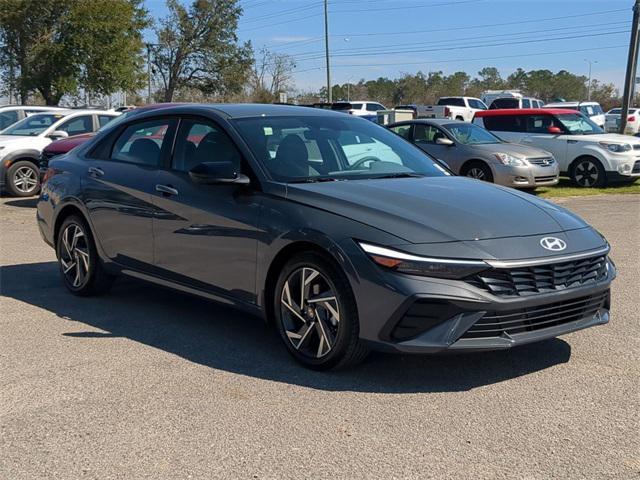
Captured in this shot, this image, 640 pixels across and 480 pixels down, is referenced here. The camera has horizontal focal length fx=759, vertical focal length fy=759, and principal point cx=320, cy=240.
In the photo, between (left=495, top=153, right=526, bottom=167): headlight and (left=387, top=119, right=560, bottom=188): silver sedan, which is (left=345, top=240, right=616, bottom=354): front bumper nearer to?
(left=387, top=119, right=560, bottom=188): silver sedan

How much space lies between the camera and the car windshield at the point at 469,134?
15.1 m

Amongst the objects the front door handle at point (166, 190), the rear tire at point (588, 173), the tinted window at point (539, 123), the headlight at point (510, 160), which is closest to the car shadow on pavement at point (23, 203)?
the headlight at point (510, 160)

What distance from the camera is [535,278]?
420 centimetres

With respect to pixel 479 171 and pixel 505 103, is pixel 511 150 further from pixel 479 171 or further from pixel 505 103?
pixel 505 103

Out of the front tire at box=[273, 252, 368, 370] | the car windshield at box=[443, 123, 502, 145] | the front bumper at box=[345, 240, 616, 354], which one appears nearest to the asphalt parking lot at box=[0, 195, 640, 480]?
the front tire at box=[273, 252, 368, 370]

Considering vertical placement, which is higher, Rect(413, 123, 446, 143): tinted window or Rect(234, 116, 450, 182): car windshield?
Rect(234, 116, 450, 182): car windshield

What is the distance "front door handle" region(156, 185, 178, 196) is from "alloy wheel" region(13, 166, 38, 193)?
10175 mm

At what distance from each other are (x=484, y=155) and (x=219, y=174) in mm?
10341

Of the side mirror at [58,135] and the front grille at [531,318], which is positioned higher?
the side mirror at [58,135]

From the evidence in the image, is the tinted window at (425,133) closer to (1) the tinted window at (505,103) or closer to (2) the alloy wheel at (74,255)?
(2) the alloy wheel at (74,255)

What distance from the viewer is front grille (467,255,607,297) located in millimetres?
4090

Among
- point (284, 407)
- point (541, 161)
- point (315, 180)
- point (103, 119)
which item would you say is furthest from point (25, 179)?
point (284, 407)

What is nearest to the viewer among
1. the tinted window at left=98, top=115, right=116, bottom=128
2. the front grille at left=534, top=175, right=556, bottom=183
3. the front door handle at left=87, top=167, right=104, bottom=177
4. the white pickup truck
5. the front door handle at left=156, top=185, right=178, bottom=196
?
the front door handle at left=156, top=185, right=178, bottom=196

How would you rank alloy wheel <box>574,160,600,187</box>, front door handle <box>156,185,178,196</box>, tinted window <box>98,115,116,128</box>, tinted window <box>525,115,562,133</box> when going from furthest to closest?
tinted window <box>525,115,562,133</box>, alloy wheel <box>574,160,600,187</box>, tinted window <box>98,115,116,128</box>, front door handle <box>156,185,178,196</box>
